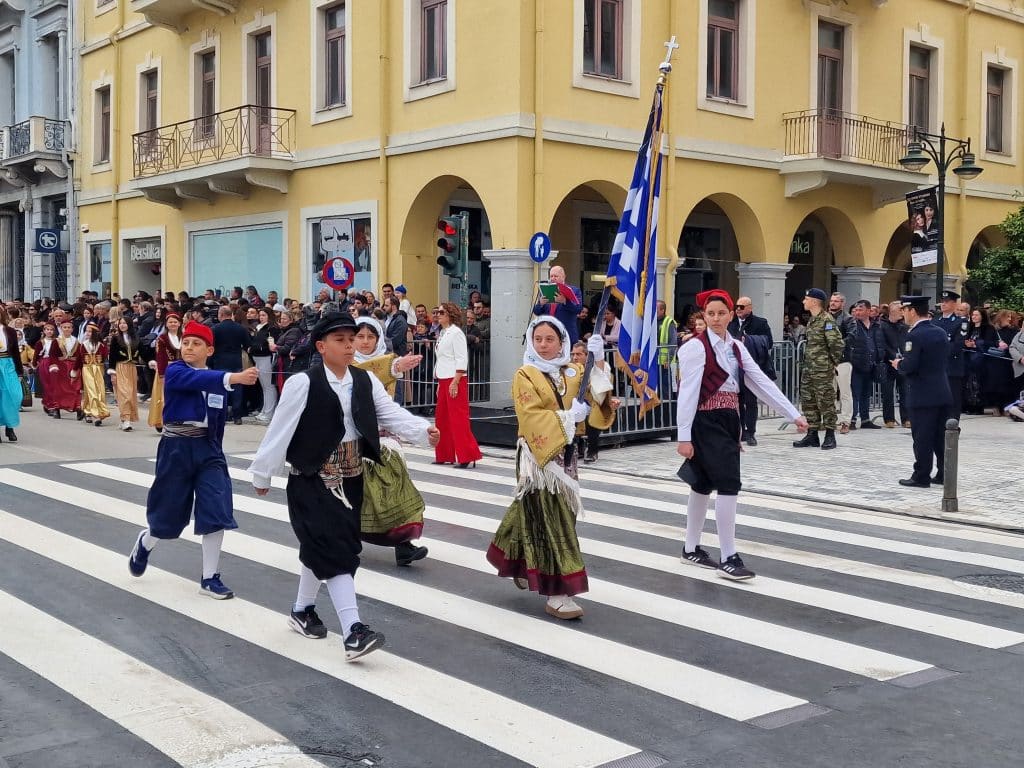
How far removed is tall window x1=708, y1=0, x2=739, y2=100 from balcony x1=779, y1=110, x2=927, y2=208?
4.86 feet

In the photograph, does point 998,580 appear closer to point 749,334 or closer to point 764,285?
point 749,334

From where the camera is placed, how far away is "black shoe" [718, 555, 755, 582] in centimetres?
751

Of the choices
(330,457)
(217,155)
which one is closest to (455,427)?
(330,457)

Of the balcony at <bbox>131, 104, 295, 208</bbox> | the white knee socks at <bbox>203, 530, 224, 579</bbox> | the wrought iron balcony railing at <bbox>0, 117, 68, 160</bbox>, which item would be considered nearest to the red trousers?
the white knee socks at <bbox>203, 530, 224, 579</bbox>

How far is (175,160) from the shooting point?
2528cm

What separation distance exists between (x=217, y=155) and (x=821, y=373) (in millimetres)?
14277

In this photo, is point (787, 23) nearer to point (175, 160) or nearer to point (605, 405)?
point (175, 160)

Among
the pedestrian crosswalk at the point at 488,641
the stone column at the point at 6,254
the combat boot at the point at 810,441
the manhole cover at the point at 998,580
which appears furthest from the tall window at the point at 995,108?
the stone column at the point at 6,254

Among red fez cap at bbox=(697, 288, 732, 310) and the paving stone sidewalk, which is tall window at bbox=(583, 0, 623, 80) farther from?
red fez cap at bbox=(697, 288, 732, 310)

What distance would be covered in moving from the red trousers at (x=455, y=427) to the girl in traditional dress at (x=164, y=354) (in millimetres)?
3199

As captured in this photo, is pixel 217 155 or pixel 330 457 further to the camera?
pixel 217 155

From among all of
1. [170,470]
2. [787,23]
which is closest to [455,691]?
[170,470]

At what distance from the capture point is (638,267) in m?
8.26

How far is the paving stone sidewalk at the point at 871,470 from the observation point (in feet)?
35.3
